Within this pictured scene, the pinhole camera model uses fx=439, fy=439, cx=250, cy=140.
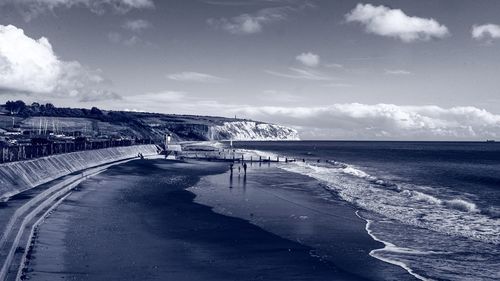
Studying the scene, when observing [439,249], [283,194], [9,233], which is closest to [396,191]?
[283,194]

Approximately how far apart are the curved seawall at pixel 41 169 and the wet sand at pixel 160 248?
11.0 ft

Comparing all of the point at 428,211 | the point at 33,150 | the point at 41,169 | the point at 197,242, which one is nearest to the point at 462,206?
the point at 428,211

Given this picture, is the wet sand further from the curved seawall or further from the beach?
the curved seawall

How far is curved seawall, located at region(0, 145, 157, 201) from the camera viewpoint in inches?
1017

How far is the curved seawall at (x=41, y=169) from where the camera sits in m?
25.8

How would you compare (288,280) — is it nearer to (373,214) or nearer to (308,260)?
(308,260)

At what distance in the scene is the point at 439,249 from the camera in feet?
60.2

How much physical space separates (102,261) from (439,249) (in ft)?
43.9

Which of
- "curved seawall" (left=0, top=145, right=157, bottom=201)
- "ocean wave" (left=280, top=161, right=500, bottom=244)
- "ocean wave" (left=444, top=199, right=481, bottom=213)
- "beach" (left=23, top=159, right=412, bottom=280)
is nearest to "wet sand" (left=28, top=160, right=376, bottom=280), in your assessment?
"beach" (left=23, top=159, right=412, bottom=280)


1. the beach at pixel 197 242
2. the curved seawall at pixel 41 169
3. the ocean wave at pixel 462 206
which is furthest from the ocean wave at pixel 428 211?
the curved seawall at pixel 41 169

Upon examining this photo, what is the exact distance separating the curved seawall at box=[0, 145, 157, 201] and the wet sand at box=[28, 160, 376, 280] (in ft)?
11.0

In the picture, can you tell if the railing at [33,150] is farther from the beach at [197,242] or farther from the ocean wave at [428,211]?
the ocean wave at [428,211]

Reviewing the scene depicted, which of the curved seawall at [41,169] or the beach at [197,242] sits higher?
the curved seawall at [41,169]

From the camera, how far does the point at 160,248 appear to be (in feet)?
55.6
